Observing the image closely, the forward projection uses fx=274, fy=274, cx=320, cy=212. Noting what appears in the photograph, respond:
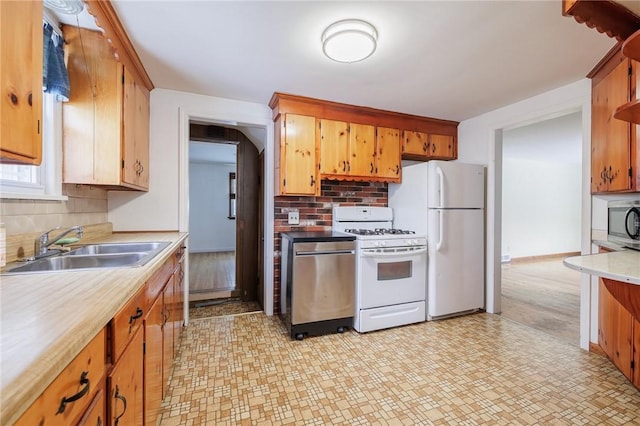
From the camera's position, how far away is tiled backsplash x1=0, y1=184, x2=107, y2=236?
1.35 meters

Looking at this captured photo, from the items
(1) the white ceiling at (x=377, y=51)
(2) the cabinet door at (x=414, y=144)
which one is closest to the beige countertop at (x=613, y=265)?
(1) the white ceiling at (x=377, y=51)

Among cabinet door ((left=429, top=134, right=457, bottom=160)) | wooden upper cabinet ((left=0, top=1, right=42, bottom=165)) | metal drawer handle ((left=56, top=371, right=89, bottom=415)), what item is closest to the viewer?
metal drawer handle ((left=56, top=371, right=89, bottom=415))

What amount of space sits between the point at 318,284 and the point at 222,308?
1.43 metres

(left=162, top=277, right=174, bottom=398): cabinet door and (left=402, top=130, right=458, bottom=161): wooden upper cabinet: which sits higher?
(left=402, top=130, right=458, bottom=161): wooden upper cabinet

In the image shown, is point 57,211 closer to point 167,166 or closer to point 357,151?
Answer: point 167,166

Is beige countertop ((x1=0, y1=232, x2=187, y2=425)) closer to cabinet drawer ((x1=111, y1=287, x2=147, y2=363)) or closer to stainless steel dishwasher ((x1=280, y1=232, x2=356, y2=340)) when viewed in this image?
cabinet drawer ((x1=111, y1=287, x2=147, y2=363))

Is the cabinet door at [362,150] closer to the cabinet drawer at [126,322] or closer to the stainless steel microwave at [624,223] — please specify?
the stainless steel microwave at [624,223]

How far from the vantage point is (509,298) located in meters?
3.60

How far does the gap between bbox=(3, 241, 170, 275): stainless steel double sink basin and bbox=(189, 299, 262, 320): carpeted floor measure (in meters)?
1.37

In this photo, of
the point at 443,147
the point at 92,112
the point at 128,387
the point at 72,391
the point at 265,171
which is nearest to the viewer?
the point at 72,391

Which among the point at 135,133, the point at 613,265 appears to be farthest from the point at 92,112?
the point at 613,265

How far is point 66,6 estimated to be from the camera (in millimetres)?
1522

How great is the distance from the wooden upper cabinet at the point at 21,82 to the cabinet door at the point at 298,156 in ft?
6.09

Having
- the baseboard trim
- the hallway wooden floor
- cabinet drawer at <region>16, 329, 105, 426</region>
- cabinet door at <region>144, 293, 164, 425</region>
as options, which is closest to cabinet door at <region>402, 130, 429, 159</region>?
the hallway wooden floor
